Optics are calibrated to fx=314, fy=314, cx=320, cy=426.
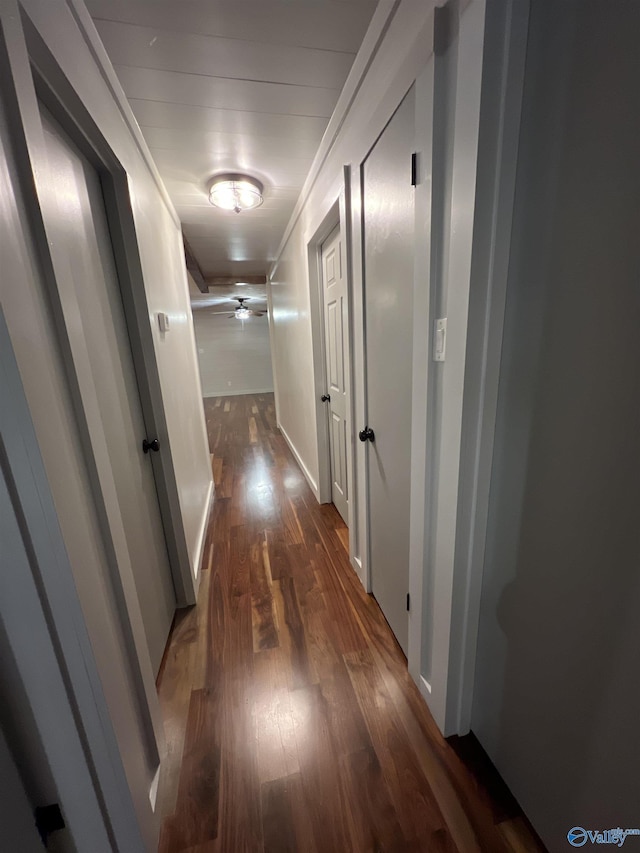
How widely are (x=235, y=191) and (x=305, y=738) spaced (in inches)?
111

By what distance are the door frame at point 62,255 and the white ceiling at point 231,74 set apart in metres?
0.33

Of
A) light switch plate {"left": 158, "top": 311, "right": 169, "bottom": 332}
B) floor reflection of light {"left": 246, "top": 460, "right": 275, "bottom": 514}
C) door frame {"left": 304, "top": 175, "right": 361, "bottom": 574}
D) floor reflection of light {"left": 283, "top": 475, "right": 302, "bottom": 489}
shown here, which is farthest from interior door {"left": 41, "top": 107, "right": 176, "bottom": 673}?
floor reflection of light {"left": 283, "top": 475, "right": 302, "bottom": 489}

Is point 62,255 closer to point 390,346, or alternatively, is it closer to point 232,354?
point 390,346

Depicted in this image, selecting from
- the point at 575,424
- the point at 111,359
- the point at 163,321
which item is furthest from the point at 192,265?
the point at 575,424

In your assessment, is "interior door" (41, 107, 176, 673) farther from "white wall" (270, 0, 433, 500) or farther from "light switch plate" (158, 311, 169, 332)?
"white wall" (270, 0, 433, 500)

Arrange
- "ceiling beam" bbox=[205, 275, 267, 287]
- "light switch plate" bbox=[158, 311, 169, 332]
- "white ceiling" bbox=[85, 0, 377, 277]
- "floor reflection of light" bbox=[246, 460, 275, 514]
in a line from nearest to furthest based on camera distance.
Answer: "white ceiling" bbox=[85, 0, 377, 277] → "light switch plate" bbox=[158, 311, 169, 332] → "floor reflection of light" bbox=[246, 460, 275, 514] → "ceiling beam" bbox=[205, 275, 267, 287]

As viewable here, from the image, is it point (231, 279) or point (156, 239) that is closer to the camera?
point (156, 239)

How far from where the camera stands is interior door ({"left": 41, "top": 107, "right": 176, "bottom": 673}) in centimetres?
97

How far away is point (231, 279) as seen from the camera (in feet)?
16.0

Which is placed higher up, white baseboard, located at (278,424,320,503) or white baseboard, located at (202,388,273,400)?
white baseboard, located at (202,388,273,400)

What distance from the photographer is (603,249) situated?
1.92 ft

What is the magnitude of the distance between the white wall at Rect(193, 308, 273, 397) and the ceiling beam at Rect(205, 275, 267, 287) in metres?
3.89

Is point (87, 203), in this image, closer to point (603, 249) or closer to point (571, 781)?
point (603, 249)

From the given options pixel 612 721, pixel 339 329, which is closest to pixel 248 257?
pixel 339 329
